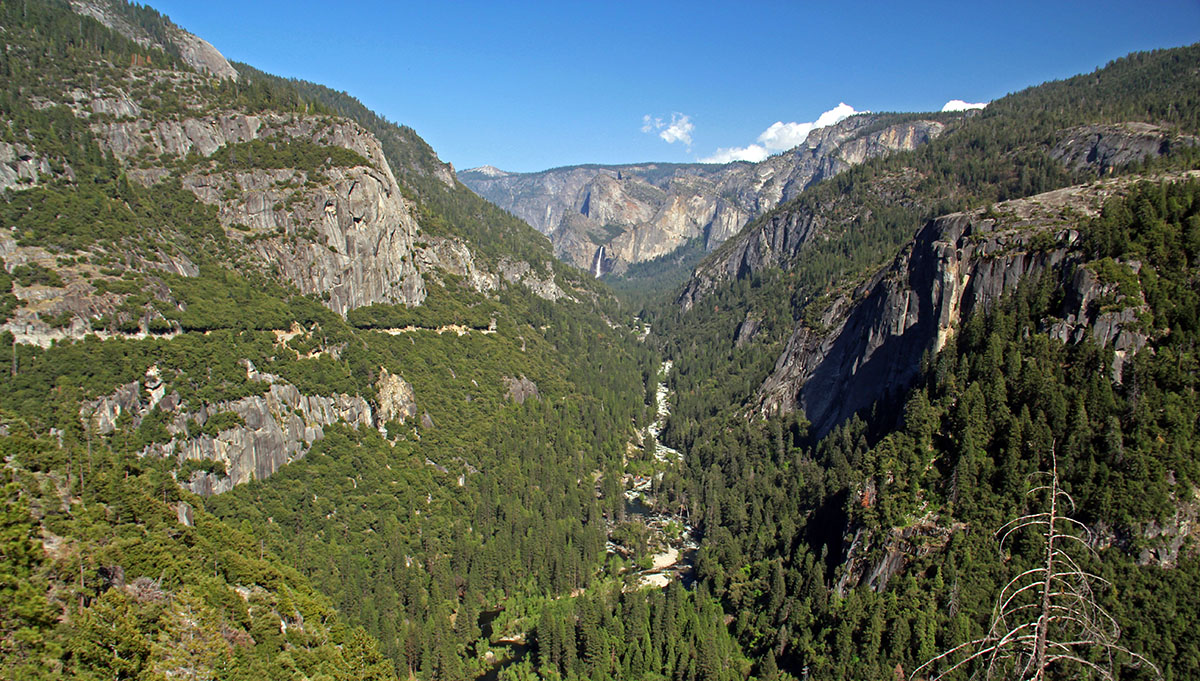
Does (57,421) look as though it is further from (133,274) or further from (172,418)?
(133,274)

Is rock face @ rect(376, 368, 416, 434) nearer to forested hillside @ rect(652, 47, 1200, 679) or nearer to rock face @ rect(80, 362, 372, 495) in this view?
rock face @ rect(80, 362, 372, 495)

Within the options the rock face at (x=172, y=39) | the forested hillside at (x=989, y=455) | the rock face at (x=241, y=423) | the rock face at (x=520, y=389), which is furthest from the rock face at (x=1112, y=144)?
the rock face at (x=172, y=39)

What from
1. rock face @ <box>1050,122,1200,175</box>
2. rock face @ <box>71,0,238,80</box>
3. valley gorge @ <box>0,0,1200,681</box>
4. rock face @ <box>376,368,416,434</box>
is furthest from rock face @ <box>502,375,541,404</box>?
rock face @ <box>1050,122,1200,175</box>

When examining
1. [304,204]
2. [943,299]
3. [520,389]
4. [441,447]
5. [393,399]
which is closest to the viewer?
[943,299]

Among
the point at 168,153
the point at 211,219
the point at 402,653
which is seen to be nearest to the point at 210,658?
the point at 402,653

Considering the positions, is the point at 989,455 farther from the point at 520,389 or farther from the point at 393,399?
the point at 520,389

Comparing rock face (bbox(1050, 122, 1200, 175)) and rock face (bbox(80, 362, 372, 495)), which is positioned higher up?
rock face (bbox(1050, 122, 1200, 175))

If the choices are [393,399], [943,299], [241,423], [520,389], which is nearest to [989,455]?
[943,299]

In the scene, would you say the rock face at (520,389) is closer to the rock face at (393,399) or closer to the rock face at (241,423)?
the rock face at (393,399)

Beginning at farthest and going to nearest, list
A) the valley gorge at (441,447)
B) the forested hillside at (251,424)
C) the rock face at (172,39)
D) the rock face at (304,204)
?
the rock face at (172,39)
the rock face at (304,204)
the valley gorge at (441,447)
the forested hillside at (251,424)
